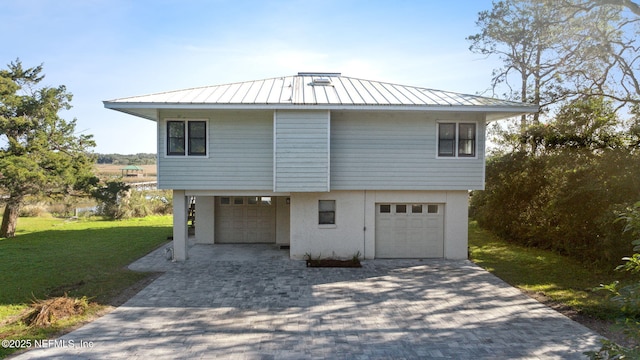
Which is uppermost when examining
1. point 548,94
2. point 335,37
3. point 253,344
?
point 335,37

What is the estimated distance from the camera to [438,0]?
44.7ft

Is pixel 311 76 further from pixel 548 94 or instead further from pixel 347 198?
pixel 548 94

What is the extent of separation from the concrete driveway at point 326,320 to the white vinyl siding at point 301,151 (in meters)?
2.53

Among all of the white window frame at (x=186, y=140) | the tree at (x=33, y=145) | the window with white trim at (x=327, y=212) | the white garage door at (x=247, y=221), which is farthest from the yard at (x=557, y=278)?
the tree at (x=33, y=145)

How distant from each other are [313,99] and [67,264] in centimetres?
885

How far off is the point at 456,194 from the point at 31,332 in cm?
1126

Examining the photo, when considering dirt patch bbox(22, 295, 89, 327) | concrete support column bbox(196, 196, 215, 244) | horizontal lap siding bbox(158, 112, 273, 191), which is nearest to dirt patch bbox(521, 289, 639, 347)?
horizontal lap siding bbox(158, 112, 273, 191)

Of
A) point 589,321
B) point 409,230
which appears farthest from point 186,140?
point 589,321

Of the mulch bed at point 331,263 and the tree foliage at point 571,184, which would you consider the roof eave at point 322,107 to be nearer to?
the tree foliage at point 571,184

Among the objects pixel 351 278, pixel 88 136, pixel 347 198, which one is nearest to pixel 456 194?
pixel 347 198

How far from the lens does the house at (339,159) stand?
11.2 m

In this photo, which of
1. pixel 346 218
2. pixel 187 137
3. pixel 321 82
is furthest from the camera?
pixel 321 82

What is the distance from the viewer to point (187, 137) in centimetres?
1169

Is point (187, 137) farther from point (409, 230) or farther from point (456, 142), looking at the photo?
point (456, 142)
